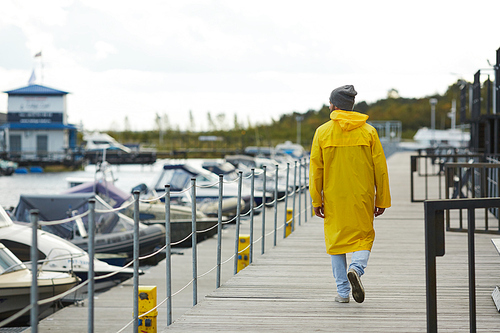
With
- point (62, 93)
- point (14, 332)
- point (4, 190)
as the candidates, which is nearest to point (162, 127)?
point (62, 93)

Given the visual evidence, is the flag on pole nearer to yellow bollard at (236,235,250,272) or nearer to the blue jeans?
yellow bollard at (236,235,250,272)

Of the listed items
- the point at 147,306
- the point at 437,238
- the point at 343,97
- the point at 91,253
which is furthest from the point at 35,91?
the point at 437,238

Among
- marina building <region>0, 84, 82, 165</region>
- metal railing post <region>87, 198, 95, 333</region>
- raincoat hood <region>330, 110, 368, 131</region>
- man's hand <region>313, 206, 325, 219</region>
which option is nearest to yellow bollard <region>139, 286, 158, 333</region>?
metal railing post <region>87, 198, 95, 333</region>

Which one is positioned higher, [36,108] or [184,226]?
[36,108]

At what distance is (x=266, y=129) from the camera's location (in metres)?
116

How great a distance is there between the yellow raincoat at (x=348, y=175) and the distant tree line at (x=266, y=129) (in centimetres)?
9763

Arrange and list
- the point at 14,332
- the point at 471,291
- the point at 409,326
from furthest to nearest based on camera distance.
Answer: the point at 14,332
the point at 409,326
the point at 471,291

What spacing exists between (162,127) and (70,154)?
141 ft

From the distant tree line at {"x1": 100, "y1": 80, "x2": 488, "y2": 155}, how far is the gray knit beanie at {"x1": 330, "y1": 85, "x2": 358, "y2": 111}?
97.5 metres

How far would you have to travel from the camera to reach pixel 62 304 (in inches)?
398

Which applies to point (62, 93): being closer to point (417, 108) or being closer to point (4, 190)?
point (4, 190)

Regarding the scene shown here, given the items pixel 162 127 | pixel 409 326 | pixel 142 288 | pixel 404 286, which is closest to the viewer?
pixel 409 326

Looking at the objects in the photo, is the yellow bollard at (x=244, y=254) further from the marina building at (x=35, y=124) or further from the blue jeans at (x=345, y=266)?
the marina building at (x=35, y=124)

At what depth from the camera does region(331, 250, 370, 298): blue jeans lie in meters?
4.77
